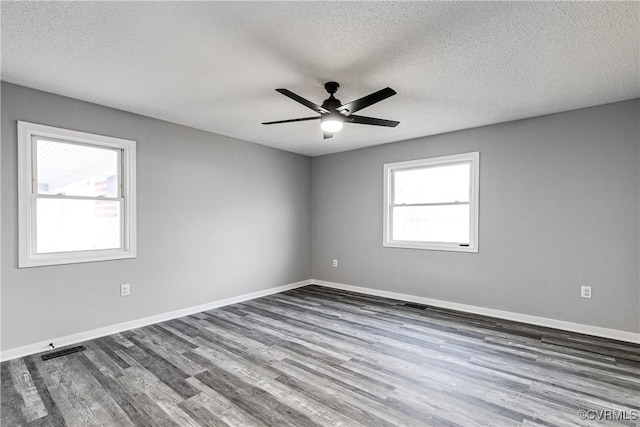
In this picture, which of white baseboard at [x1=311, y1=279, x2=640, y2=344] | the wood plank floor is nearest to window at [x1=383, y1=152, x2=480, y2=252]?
white baseboard at [x1=311, y1=279, x2=640, y2=344]

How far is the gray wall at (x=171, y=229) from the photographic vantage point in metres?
2.97

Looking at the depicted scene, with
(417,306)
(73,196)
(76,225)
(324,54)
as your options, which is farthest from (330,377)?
(73,196)

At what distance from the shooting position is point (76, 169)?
340cm

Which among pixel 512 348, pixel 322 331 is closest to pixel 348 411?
pixel 322 331

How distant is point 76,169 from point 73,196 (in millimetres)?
302

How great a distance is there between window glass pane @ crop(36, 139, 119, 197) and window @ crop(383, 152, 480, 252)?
12.5 feet

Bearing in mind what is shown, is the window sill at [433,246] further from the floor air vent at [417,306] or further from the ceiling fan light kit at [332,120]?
the ceiling fan light kit at [332,120]

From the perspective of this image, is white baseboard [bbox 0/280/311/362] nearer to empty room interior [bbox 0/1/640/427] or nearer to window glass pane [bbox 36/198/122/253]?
empty room interior [bbox 0/1/640/427]

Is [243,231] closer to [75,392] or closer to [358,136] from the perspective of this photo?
[358,136]

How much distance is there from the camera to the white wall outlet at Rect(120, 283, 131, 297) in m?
3.62

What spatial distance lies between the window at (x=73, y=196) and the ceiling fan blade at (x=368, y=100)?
262 centimetres

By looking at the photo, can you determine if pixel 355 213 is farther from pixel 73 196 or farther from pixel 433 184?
pixel 73 196

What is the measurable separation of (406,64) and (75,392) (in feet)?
11.7

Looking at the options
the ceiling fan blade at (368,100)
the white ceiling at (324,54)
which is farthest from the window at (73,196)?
the ceiling fan blade at (368,100)
